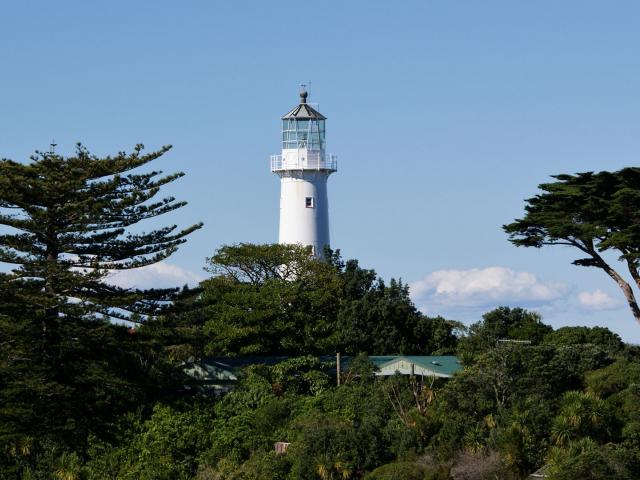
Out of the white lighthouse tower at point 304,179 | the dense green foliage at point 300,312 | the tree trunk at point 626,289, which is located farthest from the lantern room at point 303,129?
the tree trunk at point 626,289

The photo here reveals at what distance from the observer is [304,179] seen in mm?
49906

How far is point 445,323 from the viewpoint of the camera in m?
44.2

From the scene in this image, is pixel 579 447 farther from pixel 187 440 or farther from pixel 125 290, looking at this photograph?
pixel 125 290

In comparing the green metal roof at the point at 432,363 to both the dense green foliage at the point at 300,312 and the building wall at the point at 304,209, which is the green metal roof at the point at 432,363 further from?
the building wall at the point at 304,209

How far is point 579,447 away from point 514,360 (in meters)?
4.19

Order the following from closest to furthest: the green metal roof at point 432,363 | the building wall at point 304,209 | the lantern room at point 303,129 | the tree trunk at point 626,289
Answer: the green metal roof at point 432,363 → the tree trunk at point 626,289 → the building wall at point 304,209 → the lantern room at point 303,129

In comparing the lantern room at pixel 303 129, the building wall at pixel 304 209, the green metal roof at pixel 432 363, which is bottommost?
the green metal roof at pixel 432 363

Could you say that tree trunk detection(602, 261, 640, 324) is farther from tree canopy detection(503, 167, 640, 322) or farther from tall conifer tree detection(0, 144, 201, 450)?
tall conifer tree detection(0, 144, 201, 450)

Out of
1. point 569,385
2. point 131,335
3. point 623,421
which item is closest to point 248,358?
point 131,335

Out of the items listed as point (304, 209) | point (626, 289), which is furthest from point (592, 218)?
point (304, 209)

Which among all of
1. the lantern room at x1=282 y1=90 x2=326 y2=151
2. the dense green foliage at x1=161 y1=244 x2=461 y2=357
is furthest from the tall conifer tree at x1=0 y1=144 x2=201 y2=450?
the lantern room at x1=282 y1=90 x2=326 y2=151

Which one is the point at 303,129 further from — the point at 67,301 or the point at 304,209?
the point at 67,301

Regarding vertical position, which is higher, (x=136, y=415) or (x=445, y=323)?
(x=445, y=323)

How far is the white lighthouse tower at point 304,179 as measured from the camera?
4938 cm
